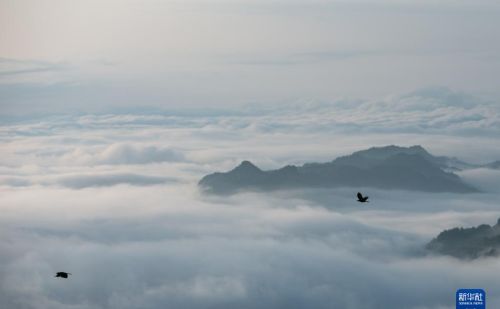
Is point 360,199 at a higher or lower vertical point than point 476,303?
higher

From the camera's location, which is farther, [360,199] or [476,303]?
[360,199]
